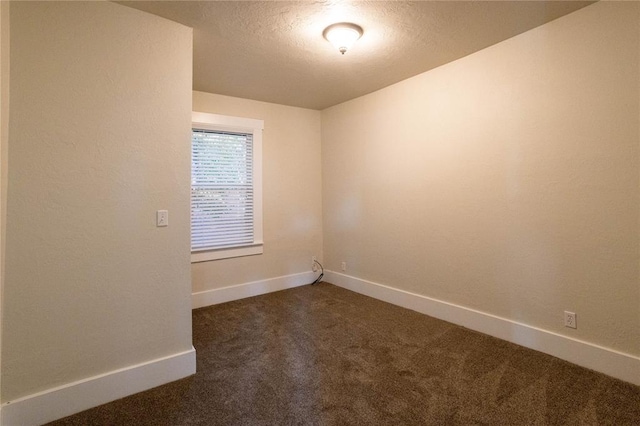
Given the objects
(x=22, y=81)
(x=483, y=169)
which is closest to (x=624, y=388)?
(x=483, y=169)

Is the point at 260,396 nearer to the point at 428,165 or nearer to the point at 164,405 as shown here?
the point at 164,405

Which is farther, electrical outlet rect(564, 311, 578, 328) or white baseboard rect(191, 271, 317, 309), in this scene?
white baseboard rect(191, 271, 317, 309)

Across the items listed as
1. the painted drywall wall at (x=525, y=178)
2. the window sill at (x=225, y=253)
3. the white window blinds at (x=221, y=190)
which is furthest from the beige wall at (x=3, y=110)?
the painted drywall wall at (x=525, y=178)

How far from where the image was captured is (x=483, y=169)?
2.87m

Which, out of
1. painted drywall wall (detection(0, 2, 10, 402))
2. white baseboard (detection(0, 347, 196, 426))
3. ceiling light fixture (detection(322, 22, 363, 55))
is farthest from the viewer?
ceiling light fixture (detection(322, 22, 363, 55))

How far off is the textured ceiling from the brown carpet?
2.60 metres

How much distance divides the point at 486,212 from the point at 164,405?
295 cm

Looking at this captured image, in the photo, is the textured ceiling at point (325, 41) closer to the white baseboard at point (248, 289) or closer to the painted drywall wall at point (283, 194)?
the painted drywall wall at point (283, 194)

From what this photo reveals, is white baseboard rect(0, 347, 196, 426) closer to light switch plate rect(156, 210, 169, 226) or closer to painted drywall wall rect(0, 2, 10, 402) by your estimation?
painted drywall wall rect(0, 2, 10, 402)

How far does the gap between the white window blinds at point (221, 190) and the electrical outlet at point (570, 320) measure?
3.35 meters

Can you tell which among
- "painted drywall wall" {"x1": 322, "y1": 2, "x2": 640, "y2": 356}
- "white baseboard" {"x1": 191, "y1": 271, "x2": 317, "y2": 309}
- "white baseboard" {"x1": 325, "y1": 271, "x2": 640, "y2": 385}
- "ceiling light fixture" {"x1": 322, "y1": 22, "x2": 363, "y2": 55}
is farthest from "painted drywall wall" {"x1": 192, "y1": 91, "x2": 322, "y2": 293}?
"ceiling light fixture" {"x1": 322, "y1": 22, "x2": 363, "y2": 55}

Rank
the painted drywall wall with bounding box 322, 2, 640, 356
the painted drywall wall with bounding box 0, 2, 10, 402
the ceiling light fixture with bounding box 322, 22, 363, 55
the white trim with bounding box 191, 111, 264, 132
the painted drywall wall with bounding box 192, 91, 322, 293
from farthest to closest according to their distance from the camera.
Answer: the painted drywall wall with bounding box 192, 91, 322, 293 → the white trim with bounding box 191, 111, 264, 132 → the ceiling light fixture with bounding box 322, 22, 363, 55 → the painted drywall wall with bounding box 322, 2, 640, 356 → the painted drywall wall with bounding box 0, 2, 10, 402

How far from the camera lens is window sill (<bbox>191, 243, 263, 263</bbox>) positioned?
12.1ft

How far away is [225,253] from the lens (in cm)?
389
